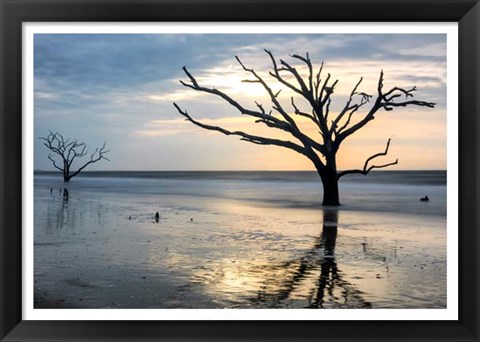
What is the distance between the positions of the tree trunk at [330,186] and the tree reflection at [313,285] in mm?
559

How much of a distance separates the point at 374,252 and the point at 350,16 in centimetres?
114

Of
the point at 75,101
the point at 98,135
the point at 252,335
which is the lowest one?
the point at 252,335

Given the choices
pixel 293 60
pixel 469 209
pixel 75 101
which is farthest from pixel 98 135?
pixel 469 209

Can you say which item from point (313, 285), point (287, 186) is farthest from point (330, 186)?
point (313, 285)

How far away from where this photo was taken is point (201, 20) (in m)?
1.91

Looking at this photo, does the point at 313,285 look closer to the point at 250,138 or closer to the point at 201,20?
the point at 250,138

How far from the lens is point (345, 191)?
3.22 m

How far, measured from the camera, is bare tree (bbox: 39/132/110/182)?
2646mm

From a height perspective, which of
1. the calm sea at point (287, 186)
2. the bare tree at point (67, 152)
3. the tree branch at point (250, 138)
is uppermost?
the tree branch at point (250, 138)

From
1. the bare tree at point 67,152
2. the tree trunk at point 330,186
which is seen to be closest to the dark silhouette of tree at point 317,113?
the tree trunk at point 330,186

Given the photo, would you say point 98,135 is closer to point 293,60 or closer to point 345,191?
point 293,60

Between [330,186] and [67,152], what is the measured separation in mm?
1474

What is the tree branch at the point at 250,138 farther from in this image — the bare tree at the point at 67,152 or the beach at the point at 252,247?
the bare tree at the point at 67,152

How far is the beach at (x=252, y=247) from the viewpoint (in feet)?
6.98
